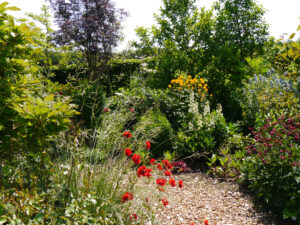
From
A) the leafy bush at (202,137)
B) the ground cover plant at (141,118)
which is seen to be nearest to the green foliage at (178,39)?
the ground cover plant at (141,118)

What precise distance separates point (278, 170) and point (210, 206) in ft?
2.80

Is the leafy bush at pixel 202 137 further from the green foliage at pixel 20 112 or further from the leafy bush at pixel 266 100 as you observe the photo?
the green foliage at pixel 20 112

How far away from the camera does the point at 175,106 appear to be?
532cm

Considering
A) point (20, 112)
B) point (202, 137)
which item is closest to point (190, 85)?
point (202, 137)

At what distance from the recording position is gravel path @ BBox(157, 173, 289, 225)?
2.54 m

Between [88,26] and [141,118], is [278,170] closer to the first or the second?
[141,118]

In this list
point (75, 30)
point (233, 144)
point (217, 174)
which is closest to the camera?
point (217, 174)

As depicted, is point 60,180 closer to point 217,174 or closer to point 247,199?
point 247,199

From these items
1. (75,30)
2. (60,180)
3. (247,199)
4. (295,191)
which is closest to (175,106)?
(247,199)

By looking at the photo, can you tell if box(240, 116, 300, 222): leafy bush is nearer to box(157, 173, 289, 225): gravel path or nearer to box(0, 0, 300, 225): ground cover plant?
box(0, 0, 300, 225): ground cover plant

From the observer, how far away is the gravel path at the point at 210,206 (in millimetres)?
2535

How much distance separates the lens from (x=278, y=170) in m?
2.64

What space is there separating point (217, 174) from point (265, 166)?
93cm

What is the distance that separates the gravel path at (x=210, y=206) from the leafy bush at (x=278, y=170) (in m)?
0.20
